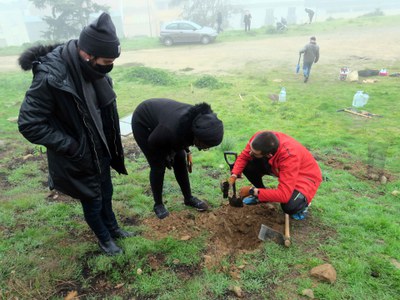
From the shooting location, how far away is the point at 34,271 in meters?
2.62

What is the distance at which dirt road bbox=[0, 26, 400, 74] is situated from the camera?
534 inches

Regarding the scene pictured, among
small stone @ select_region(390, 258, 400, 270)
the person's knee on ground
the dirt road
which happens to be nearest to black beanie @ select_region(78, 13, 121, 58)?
the person's knee on ground

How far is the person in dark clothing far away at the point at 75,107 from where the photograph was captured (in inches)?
76.3

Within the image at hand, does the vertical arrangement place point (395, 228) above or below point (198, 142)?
below

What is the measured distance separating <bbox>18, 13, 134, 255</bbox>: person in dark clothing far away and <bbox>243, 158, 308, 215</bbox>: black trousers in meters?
1.72

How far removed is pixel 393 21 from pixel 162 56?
1861 cm

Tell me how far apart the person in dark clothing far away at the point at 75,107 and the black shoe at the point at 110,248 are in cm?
52

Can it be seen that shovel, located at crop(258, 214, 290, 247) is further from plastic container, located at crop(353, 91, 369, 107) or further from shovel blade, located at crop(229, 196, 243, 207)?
plastic container, located at crop(353, 91, 369, 107)

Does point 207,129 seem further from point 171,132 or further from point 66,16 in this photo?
point 66,16

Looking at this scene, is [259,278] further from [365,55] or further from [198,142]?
[365,55]

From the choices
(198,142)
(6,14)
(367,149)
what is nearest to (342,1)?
(367,149)

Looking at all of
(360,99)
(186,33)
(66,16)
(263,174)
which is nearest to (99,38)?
(263,174)

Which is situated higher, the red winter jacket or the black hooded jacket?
the black hooded jacket

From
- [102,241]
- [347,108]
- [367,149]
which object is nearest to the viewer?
[102,241]
